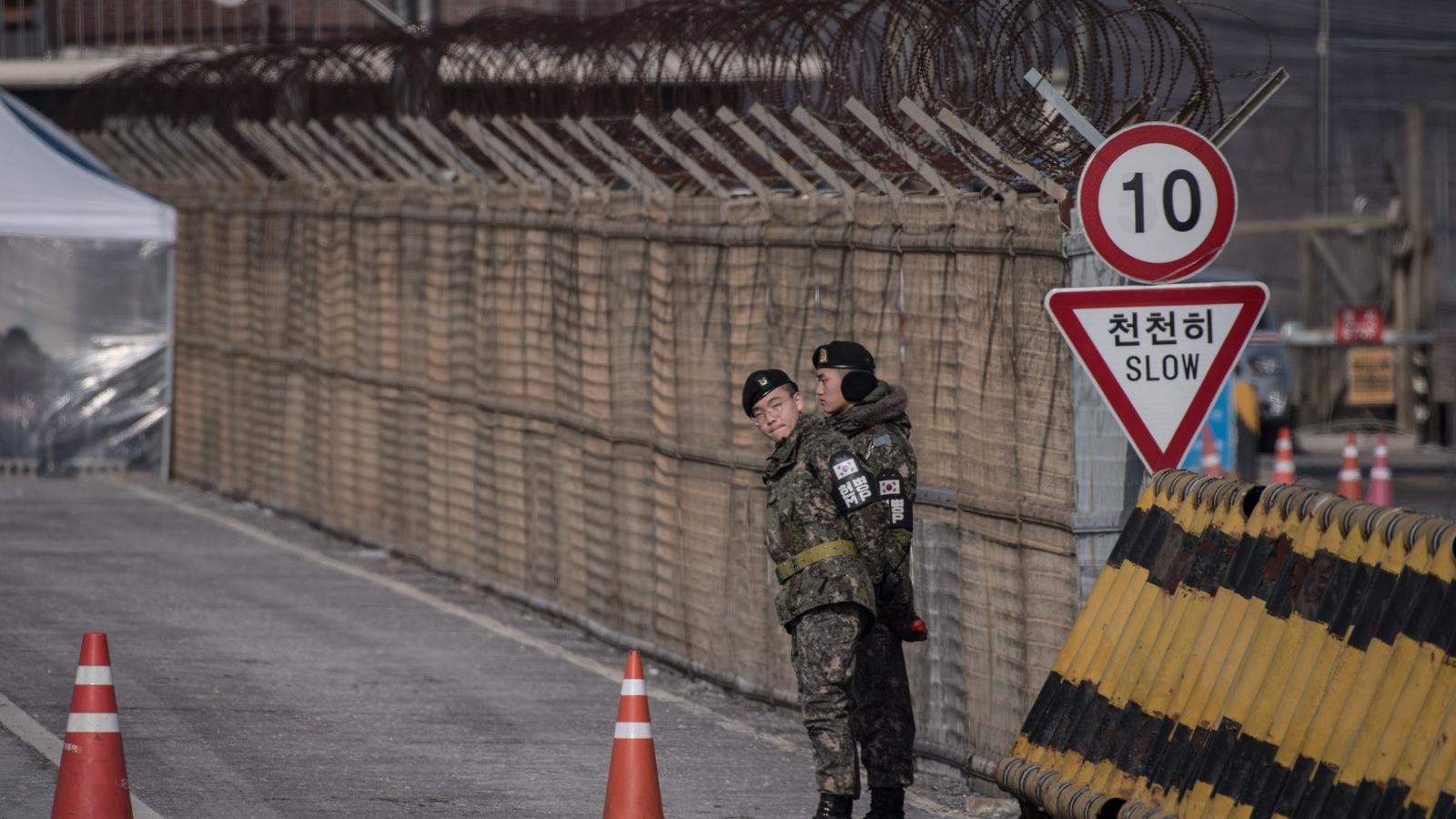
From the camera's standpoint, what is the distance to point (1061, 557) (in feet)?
28.2

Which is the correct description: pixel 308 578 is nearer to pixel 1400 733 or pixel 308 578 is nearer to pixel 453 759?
pixel 453 759

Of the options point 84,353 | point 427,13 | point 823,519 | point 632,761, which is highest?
point 427,13

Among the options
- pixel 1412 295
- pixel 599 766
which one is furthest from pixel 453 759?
pixel 1412 295

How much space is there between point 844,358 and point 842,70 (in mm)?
2880

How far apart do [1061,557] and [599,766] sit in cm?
213

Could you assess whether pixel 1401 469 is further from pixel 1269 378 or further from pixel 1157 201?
pixel 1157 201

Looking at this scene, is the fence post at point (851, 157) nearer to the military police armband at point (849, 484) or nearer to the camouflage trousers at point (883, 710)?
the military police armband at point (849, 484)

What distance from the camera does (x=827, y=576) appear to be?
7703 millimetres

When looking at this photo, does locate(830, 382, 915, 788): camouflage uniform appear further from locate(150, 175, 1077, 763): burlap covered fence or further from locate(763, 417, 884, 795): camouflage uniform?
locate(150, 175, 1077, 763): burlap covered fence

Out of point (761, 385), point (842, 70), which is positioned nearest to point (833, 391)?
point (761, 385)

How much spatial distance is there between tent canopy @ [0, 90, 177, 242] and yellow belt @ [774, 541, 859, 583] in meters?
14.7

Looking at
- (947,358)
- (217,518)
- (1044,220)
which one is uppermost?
(1044,220)

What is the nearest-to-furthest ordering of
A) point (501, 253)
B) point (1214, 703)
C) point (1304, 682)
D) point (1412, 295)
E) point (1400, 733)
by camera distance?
point (1400, 733), point (1304, 682), point (1214, 703), point (501, 253), point (1412, 295)

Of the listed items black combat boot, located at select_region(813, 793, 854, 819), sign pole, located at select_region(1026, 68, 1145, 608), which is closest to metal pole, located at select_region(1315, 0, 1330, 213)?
sign pole, located at select_region(1026, 68, 1145, 608)
